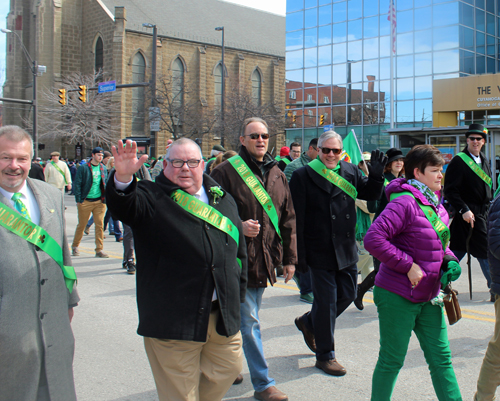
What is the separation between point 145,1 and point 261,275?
5464 cm

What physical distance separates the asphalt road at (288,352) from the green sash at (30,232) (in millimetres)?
1764

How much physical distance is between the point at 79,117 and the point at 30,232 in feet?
149

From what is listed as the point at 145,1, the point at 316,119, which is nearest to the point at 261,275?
the point at 316,119

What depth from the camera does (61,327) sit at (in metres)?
2.78

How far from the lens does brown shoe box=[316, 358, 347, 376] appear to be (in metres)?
4.46

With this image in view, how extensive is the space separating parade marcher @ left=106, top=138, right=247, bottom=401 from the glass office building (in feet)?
77.0

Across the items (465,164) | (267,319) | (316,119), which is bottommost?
(267,319)

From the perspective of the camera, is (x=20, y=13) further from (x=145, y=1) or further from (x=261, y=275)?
(x=261, y=275)

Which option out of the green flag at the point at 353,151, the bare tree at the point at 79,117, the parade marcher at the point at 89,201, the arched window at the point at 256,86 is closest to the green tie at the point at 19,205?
the green flag at the point at 353,151

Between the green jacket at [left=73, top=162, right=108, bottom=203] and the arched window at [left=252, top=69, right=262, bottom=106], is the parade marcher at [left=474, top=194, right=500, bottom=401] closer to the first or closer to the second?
the green jacket at [left=73, top=162, right=108, bottom=203]

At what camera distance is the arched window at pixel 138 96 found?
48.4m

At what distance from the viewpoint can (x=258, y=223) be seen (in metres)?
3.93

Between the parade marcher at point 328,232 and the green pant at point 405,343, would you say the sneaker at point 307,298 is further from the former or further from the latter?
the green pant at point 405,343

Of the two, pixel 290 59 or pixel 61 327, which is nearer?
pixel 61 327
